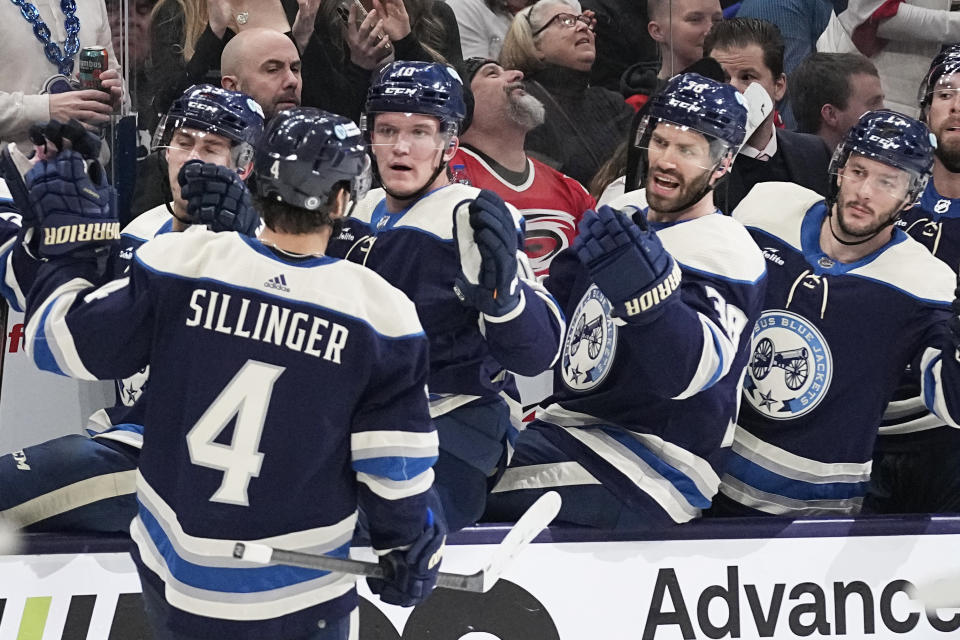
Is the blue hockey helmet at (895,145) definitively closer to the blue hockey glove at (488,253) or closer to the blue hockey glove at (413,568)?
the blue hockey glove at (488,253)

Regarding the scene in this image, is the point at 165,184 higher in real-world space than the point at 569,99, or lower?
lower

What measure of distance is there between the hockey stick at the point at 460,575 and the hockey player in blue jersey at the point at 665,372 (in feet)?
1.58

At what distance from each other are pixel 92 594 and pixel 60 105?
3.79ft

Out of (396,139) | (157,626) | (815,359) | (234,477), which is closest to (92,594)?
(157,626)

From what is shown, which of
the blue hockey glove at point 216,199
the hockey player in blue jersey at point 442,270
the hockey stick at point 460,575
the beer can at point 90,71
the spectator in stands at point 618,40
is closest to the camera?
the hockey stick at point 460,575

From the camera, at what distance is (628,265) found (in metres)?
2.48

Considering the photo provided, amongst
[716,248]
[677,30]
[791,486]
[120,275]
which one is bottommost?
[791,486]

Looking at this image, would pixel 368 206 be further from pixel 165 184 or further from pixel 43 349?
pixel 43 349

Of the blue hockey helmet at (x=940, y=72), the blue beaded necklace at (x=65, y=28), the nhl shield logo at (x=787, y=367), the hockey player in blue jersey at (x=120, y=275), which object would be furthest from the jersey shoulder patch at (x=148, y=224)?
the blue hockey helmet at (x=940, y=72)

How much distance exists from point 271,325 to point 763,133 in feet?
6.67

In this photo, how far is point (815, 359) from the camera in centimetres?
298

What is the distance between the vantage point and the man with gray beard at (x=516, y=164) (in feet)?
11.1

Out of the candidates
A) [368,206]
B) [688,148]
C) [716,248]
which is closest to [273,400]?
[368,206]

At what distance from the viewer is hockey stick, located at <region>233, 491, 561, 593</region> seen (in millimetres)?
1893
